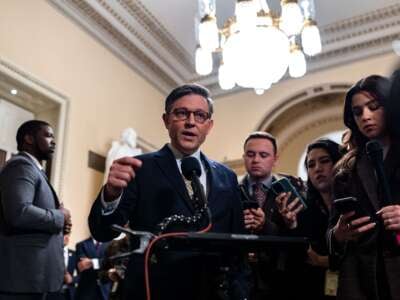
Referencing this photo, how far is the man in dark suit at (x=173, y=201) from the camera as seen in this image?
3.70 feet

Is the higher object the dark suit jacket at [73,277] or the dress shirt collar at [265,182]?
the dress shirt collar at [265,182]

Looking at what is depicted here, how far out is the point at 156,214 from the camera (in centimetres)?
134

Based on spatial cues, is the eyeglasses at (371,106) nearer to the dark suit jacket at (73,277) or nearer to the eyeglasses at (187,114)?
the eyeglasses at (187,114)

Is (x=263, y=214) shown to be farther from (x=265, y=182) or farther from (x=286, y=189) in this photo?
(x=265, y=182)

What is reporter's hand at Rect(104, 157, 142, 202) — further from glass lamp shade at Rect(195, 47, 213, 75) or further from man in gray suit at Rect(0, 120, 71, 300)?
glass lamp shade at Rect(195, 47, 213, 75)

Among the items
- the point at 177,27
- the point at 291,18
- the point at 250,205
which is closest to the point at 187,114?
the point at 250,205

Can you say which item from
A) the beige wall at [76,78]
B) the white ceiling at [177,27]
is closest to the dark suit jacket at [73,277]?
the beige wall at [76,78]

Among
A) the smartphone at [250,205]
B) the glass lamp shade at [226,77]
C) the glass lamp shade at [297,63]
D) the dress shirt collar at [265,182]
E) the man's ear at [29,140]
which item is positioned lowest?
the smartphone at [250,205]

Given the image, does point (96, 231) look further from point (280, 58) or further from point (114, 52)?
point (114, 52)

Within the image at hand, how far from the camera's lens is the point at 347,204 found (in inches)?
47.6

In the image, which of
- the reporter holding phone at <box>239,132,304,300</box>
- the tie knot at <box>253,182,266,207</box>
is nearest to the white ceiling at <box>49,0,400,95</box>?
the reporter holding phone at <box>239,132,304,300</box>

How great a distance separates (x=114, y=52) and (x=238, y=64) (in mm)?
2258

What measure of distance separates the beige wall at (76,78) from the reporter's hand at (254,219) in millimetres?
3084

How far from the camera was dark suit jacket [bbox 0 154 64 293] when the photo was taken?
196 centimetres
